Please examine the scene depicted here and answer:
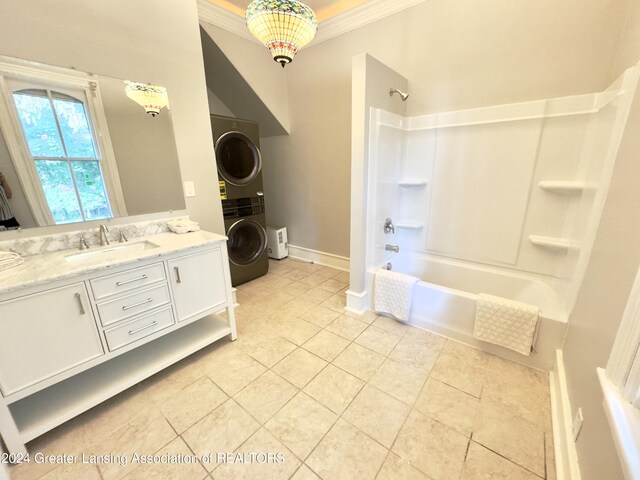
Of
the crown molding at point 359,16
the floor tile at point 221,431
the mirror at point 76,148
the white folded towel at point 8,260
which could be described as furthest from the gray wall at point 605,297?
the mirror at point 76,148

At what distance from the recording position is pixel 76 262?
1392mm

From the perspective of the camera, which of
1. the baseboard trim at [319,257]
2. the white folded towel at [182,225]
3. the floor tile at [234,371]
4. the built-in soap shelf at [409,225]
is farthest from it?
the baseboard trim at [319,257]

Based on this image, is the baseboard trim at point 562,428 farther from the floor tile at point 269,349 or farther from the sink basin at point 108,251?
the sink basin at point 108,251

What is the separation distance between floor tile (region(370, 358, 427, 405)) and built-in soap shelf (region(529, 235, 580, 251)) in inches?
55.3

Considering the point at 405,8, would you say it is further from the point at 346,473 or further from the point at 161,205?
the point at 346,473

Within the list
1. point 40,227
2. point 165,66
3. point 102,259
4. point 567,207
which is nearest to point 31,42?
point 165,66

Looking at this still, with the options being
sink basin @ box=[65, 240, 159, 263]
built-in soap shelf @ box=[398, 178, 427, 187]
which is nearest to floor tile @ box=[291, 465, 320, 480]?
sink basin @ box=[65, 240, 159, 263]

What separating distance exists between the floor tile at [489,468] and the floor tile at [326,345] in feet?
2.97

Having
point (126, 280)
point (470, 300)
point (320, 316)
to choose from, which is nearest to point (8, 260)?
point (126, 280)

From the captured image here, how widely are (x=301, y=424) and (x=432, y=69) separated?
2899 mm

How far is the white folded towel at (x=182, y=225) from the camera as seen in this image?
198cm

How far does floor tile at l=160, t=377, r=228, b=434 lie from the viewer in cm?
138

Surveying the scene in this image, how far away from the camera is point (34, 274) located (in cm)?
119

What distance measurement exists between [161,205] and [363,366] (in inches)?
76.8
